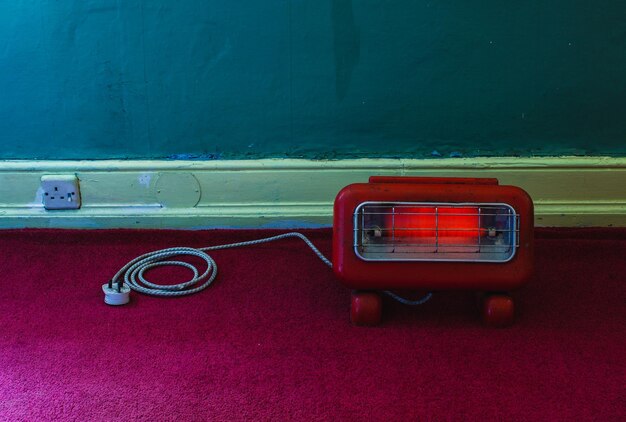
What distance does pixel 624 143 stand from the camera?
4.75ft

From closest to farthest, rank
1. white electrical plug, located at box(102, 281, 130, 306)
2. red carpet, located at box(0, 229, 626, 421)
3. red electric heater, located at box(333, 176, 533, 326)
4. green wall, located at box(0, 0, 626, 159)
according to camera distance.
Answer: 1. red carpet, located at box(0, 229, 626, 421)
2. red electric heater, located at box(333, 176, 533, 326)
3. white electrical plug, located at box(102, 281, 130, 306)
4. green wall, located at box(0, 0, 626, 159)

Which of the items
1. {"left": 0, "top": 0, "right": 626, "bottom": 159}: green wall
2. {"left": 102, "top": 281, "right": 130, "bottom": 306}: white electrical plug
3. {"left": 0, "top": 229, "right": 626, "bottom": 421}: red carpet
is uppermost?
{"left": 0, "top": 0, "right": 626, "bottom": 159}: green wall

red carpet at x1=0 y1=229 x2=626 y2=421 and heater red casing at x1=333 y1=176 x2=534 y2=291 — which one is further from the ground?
heater red casing at x1=333 y1=176 x2=534 y2=291

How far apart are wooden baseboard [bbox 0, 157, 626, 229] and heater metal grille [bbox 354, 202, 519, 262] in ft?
1.44

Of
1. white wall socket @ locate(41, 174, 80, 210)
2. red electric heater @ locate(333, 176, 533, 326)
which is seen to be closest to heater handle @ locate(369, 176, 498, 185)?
red electric heater @ locate(333, 176, 533, 326)

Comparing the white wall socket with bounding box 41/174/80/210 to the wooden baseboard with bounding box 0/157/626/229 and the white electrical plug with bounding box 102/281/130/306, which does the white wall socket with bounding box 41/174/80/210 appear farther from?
the white electrical plug with bounding box 102/281/130/306

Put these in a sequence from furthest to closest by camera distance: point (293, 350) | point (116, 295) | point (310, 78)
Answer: point (310, 78) → point (116, 295) → point (293, 350)

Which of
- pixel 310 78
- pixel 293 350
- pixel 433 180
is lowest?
pixel 293 350

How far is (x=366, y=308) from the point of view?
1005mm

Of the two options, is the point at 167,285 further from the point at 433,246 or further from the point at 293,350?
the point at 433,246

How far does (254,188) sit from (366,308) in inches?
22.8

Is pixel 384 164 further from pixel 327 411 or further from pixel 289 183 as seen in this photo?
pixel 327 411

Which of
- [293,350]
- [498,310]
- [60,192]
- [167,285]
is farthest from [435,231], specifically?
[60,192]

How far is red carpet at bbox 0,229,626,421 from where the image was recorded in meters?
0.77
